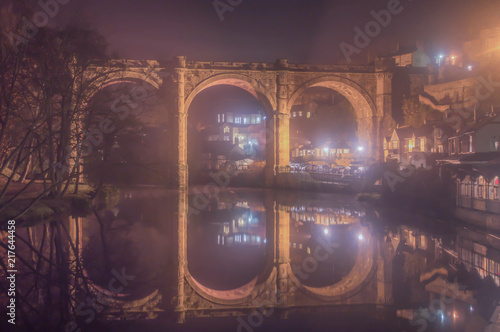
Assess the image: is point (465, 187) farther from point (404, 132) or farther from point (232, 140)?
point (232, 140)

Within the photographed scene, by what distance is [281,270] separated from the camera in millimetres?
12047

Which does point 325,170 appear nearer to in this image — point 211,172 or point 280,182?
point 280,182

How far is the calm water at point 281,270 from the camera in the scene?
822 centimetres

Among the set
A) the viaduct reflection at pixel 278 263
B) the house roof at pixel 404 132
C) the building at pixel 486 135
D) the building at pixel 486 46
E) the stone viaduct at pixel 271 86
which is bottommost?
the viaduct reflection at pixel 278 263

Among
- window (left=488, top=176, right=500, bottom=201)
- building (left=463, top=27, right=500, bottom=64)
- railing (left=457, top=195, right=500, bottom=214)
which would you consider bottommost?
railing (left=457, top=195, right=500, bottom=214)

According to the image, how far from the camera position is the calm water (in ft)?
27.0

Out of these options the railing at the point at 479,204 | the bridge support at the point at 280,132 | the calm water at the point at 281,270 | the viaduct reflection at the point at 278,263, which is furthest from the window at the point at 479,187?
the bridge support at the point at 280,132

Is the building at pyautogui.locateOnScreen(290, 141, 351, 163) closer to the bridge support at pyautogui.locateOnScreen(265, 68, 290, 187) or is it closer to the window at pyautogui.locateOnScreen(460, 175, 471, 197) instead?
the bridge support at pyautogui.locateOnScreen(265, 68, 290, 187)

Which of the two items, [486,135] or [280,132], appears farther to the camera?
[280,132]

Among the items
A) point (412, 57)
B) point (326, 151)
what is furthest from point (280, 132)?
point (412, 57)

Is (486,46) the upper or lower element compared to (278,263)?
upper

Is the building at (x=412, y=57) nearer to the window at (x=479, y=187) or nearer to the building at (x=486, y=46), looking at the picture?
the building at (x=486, y=46)

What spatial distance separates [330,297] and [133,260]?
19.1 ft

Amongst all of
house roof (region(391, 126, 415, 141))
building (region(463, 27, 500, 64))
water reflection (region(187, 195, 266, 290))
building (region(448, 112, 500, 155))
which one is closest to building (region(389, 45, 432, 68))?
building (region(463, 27, 500, 64))
